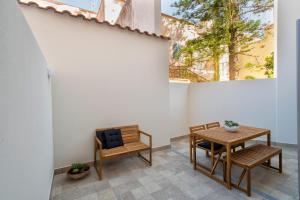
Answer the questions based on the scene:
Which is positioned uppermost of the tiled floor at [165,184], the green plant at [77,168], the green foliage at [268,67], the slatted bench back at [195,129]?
the green foliage at [268,67]

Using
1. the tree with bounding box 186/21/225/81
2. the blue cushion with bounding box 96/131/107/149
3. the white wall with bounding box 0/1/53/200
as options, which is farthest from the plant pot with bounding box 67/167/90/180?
the tree with bounding box 186/21/225/81

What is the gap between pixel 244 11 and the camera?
4688 mm

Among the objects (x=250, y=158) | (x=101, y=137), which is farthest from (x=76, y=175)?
(x=250, y=158)

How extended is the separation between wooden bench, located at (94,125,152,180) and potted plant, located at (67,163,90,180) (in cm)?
24

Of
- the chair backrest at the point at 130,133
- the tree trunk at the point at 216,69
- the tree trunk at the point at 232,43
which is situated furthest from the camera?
the tree trunk at the point at 216,69

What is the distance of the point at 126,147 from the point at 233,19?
5047 millimetres

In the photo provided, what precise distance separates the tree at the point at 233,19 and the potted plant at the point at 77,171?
510cm

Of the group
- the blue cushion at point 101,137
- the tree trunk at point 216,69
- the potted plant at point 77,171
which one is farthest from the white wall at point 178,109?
the potted plant at point 77,171

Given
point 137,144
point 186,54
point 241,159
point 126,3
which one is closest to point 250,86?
point 186,54

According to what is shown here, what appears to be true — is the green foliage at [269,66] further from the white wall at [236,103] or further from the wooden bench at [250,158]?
the wooden bench at [250,158]

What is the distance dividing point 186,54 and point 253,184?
4390mm

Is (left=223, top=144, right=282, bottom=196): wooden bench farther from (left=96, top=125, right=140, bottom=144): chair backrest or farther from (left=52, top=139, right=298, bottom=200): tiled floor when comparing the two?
(left=96, top=125, right=140, bottom=144): chair backrest

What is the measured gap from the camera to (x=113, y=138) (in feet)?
10.3

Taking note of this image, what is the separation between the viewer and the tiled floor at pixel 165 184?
2.16m
